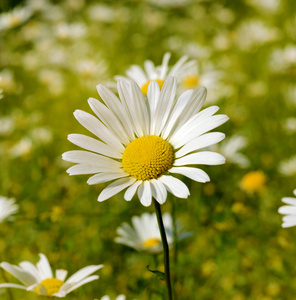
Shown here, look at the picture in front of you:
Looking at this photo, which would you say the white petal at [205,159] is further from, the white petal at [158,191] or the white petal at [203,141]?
the white petal at [158,191]

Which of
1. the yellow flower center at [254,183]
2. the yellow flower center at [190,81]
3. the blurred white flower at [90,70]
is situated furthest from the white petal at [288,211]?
the blurred white flower at [90,70]

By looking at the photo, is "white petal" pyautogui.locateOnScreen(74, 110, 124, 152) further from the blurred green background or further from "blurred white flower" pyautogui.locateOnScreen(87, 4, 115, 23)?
"blurred white flower" pyautogui.locateOnScreen(87, 4, 115, 23)

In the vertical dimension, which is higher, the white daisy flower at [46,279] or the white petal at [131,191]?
the white petal at [131,191]

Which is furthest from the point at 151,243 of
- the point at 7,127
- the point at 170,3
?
the point at 170,3

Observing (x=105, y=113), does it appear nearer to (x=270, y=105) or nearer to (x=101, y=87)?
(x=101, y=87)

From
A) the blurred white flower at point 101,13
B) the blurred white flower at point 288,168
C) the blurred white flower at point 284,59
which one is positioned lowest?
the blurred white flower at point 288,168

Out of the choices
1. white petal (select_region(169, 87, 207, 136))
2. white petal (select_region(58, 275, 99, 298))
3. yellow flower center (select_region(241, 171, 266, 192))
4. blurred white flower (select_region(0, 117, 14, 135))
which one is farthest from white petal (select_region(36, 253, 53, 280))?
blurred white flower (select_region(0, 117, 14, 135))

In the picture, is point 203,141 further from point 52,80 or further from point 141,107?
point 52,80
